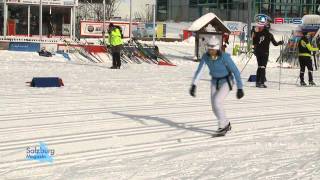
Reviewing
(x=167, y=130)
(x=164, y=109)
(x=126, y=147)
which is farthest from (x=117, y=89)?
(x=126, y=147)

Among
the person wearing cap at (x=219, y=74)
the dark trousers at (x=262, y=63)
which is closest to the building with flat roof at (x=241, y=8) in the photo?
the dark trousers at (x=262, y=63)

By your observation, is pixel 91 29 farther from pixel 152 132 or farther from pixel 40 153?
pixel 40 153

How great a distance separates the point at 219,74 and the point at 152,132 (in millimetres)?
1334

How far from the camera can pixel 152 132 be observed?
8.37 m

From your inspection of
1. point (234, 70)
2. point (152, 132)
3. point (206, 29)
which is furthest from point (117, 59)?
point (234, 70)

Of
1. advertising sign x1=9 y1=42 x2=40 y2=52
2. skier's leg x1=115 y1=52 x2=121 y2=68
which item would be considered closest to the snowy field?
skier's leg x1=115 y1=52 x2=121 y2=68

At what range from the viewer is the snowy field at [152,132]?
6.11 meters

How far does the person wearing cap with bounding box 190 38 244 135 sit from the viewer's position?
783 centimetres

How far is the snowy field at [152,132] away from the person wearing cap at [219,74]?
0.45 m

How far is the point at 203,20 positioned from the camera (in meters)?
25.3

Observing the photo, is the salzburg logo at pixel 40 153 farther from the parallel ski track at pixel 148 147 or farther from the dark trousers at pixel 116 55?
the dark trousers at pixel 116 55

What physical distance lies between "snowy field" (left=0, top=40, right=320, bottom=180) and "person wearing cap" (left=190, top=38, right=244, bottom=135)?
0.45m

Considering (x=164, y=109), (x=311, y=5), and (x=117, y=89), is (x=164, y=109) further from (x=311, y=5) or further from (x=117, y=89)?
(x=311, y=5)

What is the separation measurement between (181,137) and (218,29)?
718 inches
